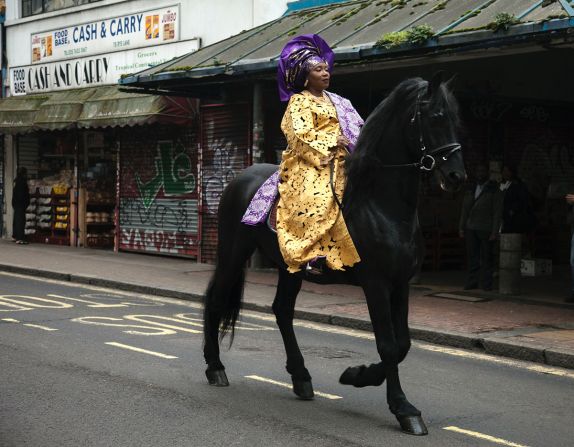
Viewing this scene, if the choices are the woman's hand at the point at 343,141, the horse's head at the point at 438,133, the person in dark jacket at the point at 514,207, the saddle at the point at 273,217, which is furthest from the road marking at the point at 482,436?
the person in dark jacket at the point at 514,207

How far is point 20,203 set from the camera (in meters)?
21.3

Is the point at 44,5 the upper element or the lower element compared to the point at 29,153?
upper

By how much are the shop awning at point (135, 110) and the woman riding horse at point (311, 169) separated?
11299mm

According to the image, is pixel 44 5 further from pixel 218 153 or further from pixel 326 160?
pixel 326 160

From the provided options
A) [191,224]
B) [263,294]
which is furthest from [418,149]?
[191,224]

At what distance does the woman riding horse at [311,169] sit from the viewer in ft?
19.1

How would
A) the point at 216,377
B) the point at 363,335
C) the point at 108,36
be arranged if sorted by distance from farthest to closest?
the point at 108,36 → the point at 363,335 → the point at 216,377

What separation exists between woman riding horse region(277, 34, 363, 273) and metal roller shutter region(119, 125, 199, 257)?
11.7 meters

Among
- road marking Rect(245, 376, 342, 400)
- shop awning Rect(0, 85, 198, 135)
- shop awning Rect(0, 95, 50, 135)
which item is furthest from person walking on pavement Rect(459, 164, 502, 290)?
shop awning Rect(0, 95, 50, 135)

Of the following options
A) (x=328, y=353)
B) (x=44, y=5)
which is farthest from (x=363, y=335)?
(x=44, y=5)

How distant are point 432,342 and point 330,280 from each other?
393 centimetres

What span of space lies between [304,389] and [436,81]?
2402 millimetres

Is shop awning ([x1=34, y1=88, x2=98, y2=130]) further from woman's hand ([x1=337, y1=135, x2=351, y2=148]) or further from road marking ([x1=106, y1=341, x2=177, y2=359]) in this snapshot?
woman's hand ([x1=337, y1=135, x2=351, y2=148])

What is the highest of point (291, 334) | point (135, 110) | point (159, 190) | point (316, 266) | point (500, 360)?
point (135, 110)
